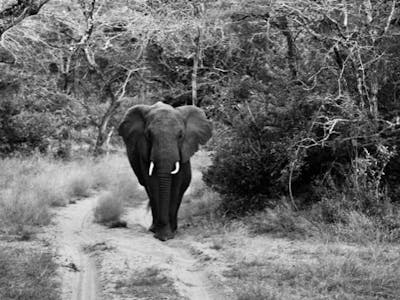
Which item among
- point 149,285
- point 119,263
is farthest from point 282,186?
point 149,285

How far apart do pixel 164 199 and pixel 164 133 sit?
1.17 metres

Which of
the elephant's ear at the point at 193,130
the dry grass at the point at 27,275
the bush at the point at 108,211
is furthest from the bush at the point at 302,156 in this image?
the dry grass at the point at 27,275

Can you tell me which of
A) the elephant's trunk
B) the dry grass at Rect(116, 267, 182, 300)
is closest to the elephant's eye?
the elephant's trunk

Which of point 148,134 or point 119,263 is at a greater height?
point 148,134

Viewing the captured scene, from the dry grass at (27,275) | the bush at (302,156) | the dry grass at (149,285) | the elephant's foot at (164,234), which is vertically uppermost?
the bush at (302,156)

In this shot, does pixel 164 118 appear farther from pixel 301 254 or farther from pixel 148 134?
pixel 301 254

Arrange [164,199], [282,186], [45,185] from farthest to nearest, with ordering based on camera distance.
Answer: [45,185] → [282,186] → [164,199]

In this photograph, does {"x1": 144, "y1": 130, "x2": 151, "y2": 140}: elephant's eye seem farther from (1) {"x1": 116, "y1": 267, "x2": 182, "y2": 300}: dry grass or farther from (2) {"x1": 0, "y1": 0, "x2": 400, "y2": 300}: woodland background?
(1) {"x1": 116, "y1": 267, "x2": 182, "y2": 300}: dry grass

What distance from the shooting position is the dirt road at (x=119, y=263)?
6.87 metres

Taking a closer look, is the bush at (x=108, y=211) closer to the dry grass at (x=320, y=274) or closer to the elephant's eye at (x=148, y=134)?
the elephant's eye at (x=148, y=134)

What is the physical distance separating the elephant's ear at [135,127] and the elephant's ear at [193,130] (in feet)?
2.40

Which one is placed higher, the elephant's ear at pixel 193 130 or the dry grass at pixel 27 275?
the elephant's ear at pixel 193 130

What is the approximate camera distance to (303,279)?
22.6 feet

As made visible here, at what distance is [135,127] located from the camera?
11.6 metres
